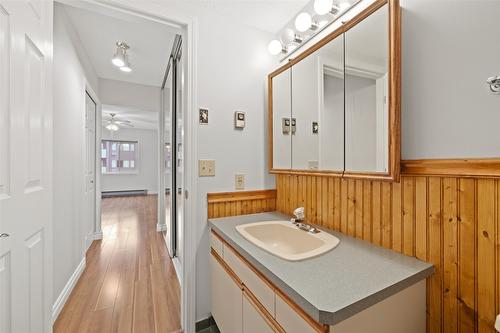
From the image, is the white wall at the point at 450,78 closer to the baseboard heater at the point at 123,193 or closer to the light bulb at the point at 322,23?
the light bulb at the point at 322,23

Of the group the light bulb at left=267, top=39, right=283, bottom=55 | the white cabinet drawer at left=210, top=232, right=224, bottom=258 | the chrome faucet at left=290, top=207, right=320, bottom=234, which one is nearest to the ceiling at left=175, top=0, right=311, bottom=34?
the light bulb at left=267, top=39, right=283, bottom=55

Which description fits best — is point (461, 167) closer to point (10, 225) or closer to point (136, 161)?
point (10, 225)

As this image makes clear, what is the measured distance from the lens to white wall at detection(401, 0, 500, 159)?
0.72 meters

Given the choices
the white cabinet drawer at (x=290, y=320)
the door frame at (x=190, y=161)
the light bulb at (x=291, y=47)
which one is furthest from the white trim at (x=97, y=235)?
the light bulb at (x=291, y=47)

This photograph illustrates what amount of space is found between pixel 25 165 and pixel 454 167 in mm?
1794

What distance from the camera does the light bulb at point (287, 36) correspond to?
1586 millimetres

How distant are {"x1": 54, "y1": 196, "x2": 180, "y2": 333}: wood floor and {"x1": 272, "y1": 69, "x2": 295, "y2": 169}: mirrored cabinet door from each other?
1498mm

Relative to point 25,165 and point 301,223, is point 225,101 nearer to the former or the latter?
point 301,223

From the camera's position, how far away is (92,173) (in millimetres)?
3221

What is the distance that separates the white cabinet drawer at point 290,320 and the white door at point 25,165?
1.08 m

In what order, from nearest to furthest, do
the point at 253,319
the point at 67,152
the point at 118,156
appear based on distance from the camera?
1. the point at 253,319
2. the point at 67,152
3. the point at 118,156

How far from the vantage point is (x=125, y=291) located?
2.05m

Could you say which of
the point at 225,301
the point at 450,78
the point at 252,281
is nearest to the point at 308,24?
the point at 450,78

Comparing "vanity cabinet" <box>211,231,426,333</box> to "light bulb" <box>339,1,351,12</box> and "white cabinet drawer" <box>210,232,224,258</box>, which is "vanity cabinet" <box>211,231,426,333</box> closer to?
"white cabinet drawer" <box>210,232,224,258</box>
